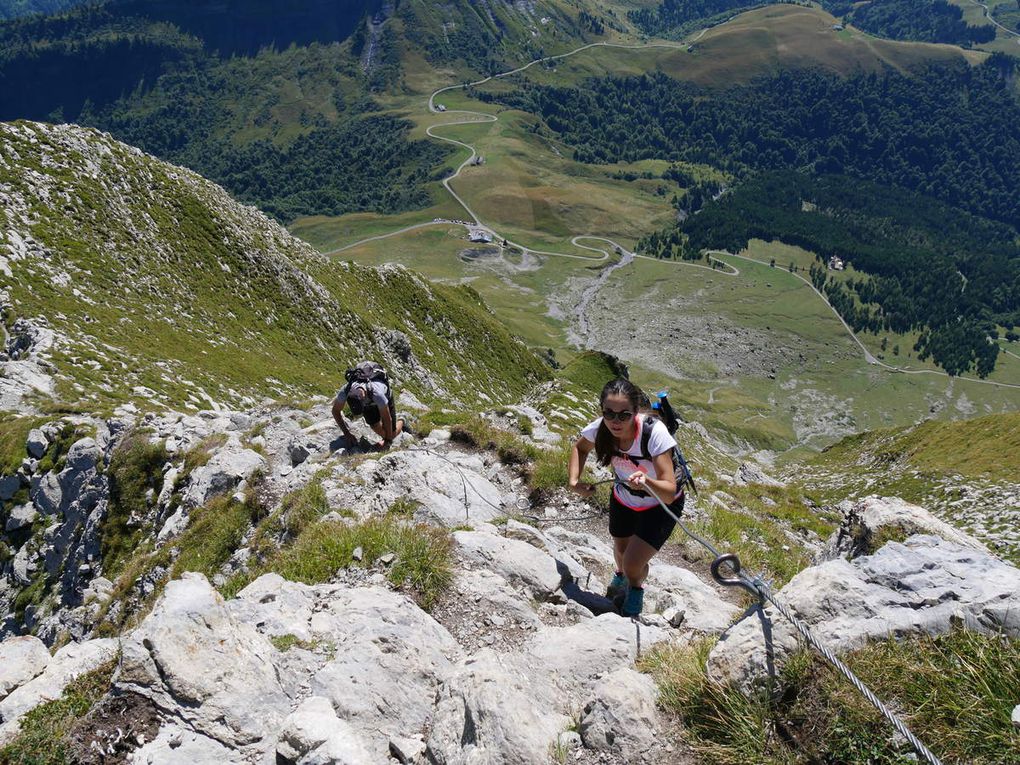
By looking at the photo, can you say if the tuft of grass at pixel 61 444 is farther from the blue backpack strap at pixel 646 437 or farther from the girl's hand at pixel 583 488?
the blue backpack strap at pixel 646 437

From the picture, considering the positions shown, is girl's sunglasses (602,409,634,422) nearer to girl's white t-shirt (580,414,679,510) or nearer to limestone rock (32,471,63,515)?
girl's white t-shirt (580,414,679,510)

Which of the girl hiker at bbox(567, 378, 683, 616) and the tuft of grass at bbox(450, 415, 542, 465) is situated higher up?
the girl hiker at bbox(567, 378, 683, 616)

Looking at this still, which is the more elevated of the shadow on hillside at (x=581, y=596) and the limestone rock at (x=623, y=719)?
the limestone rock at (x=623, y=719)

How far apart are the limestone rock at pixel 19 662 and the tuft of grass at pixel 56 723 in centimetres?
105

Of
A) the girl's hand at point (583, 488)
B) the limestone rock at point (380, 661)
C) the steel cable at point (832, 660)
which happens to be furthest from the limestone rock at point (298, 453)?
the steel cable at point (832, 660)

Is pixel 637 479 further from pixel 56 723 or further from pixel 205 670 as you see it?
pixel 56 723

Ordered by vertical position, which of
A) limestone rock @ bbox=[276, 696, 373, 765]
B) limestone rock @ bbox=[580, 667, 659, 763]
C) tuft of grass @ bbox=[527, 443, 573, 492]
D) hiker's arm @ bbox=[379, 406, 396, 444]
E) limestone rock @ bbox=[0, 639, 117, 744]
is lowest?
tuft of grass @ bbox=[527, 443, 573, 492]

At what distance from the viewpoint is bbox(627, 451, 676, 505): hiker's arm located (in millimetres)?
8389

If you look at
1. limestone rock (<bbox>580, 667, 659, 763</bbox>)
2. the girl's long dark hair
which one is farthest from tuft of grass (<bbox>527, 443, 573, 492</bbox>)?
limestone rock (<bbox>580, 667, 659, 763</bbox>)

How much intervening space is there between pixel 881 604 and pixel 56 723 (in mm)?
9418

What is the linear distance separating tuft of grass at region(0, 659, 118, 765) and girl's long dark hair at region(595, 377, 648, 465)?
7.14 m

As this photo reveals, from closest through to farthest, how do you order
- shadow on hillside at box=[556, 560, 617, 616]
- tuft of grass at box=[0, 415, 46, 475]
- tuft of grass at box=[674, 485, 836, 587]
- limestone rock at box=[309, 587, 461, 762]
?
limestone rock at box=[309, 587, 461, 762] < shadow on hillside at box=[556, 560, 617, 616] < tuft of grass at box=[674, 485, 836, 587] < tuft of grass at box=[0, 415, 46, 475]

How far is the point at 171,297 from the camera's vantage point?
1721 inches

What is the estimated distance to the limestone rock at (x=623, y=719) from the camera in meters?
5.82
